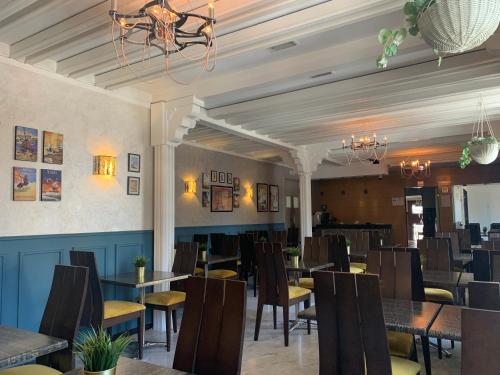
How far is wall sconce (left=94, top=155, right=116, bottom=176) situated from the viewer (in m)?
4.22

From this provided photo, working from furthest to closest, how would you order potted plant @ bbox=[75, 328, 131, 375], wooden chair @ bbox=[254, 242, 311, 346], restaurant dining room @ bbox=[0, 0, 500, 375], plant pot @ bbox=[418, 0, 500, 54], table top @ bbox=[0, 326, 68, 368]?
wooden chair @ bbox=[254, 242, 311, 346] → restaurant dining room @ bbox=[0, 0, 500, 375] → table top @ bbox=[0, 326, 68, 368] → plant pot @ bbox=[418, 0, 500, 54] → potted plant @ bbox=[75, 328, 131, 375]

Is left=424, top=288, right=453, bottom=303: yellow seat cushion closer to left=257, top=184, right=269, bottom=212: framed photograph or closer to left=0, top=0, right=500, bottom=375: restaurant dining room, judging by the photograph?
left=0, top=0, right=500, bottom=375: restaurant dining room

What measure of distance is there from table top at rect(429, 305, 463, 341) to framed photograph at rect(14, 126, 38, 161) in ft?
11.9

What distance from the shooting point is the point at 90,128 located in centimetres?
420

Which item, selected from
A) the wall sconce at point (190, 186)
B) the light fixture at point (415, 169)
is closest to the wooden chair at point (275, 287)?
the wall sconce at point (190, 186)

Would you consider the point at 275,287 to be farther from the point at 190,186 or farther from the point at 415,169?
the point at 415,169

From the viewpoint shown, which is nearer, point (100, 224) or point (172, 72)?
point (172, 72)

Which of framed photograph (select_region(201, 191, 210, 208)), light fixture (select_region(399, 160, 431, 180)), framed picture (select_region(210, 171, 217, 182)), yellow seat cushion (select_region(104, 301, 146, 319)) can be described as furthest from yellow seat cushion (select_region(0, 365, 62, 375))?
light fixture (select_region(399, 160, 431, 180))

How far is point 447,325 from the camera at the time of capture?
2.11 m

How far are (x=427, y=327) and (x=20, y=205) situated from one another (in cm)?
351

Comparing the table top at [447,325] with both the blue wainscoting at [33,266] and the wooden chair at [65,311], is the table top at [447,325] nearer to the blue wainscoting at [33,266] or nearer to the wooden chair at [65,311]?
the wooden chair at [65,311]

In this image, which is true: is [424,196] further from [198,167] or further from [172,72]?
[172,72]

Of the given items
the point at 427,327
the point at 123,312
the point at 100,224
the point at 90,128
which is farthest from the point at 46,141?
the point at 427,327

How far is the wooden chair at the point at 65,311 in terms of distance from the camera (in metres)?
2.30
